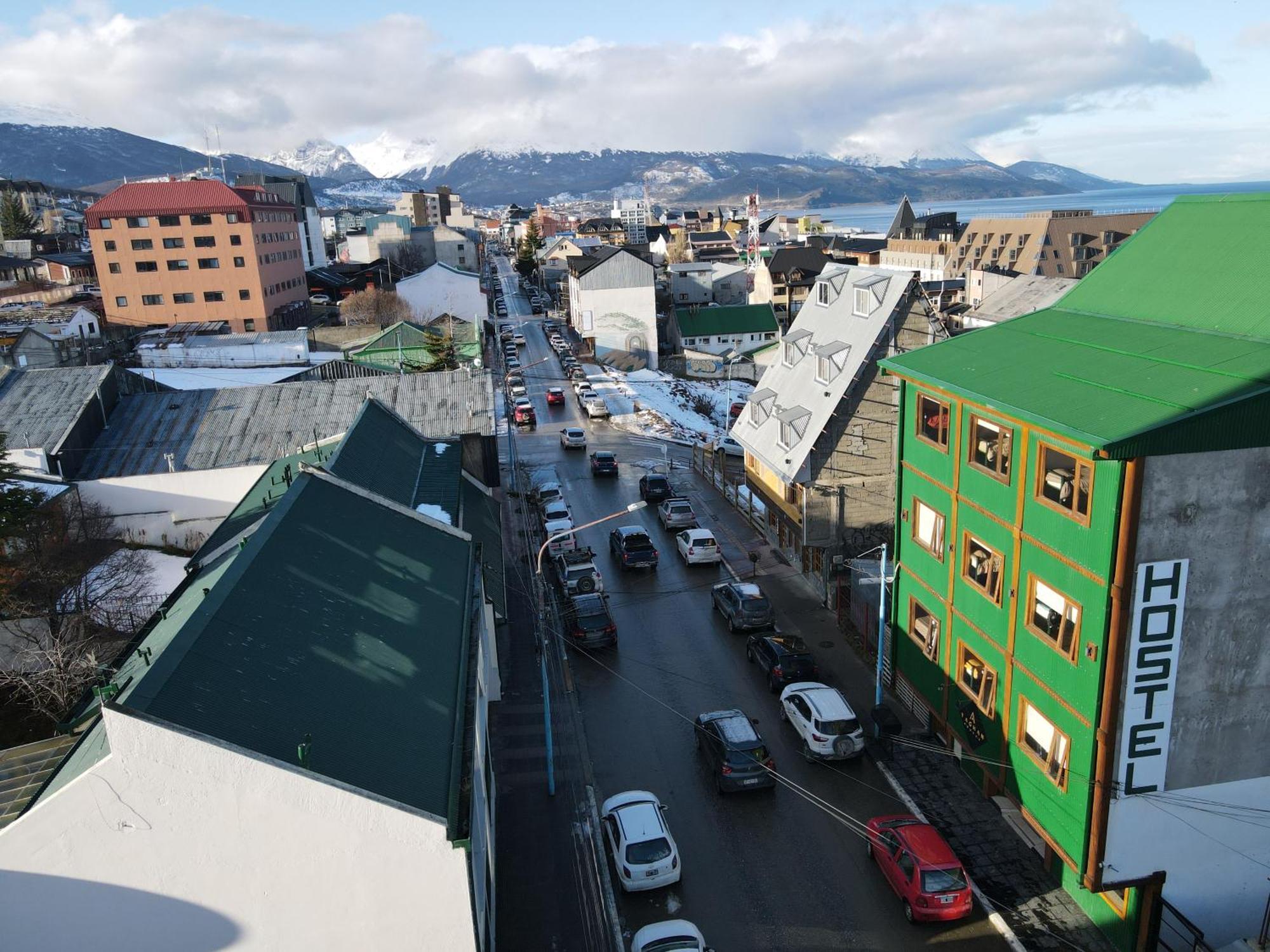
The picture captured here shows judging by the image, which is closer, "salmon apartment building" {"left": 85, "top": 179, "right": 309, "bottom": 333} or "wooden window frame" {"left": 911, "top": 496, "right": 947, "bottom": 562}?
"wooden window frame" {"left": 911, "top": 496, "right": 947, "bottom": 562}

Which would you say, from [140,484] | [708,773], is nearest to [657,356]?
[140,484]

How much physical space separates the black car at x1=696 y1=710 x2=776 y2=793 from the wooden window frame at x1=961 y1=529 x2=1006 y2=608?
6.47 m

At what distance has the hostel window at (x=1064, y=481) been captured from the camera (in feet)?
53.2

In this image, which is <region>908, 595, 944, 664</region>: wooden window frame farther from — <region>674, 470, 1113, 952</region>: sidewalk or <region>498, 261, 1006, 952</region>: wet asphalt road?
<region>498, 261, 1006, 952</region>: wet asphalt road

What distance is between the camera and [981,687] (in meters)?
20.4

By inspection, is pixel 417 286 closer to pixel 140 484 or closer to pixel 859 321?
pixel 140 484

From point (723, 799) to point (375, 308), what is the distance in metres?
71.8

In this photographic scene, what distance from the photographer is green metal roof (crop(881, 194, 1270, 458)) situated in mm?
14875

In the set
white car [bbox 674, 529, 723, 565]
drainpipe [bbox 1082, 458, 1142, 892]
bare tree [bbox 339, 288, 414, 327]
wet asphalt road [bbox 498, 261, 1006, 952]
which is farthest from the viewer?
bare tree [bbox 339, 288, 414, 327]

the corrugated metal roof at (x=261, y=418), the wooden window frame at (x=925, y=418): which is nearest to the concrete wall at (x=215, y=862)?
the wooden window frame at (x=925, y=418)

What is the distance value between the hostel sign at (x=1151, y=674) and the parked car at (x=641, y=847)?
885cm

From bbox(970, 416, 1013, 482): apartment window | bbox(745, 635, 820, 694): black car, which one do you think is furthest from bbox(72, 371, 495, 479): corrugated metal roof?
bbox(970, 416, 1013, 482): apartment window

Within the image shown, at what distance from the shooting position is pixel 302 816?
12.6 metres

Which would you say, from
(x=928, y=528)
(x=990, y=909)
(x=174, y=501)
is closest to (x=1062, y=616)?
(x=990, y=909)
